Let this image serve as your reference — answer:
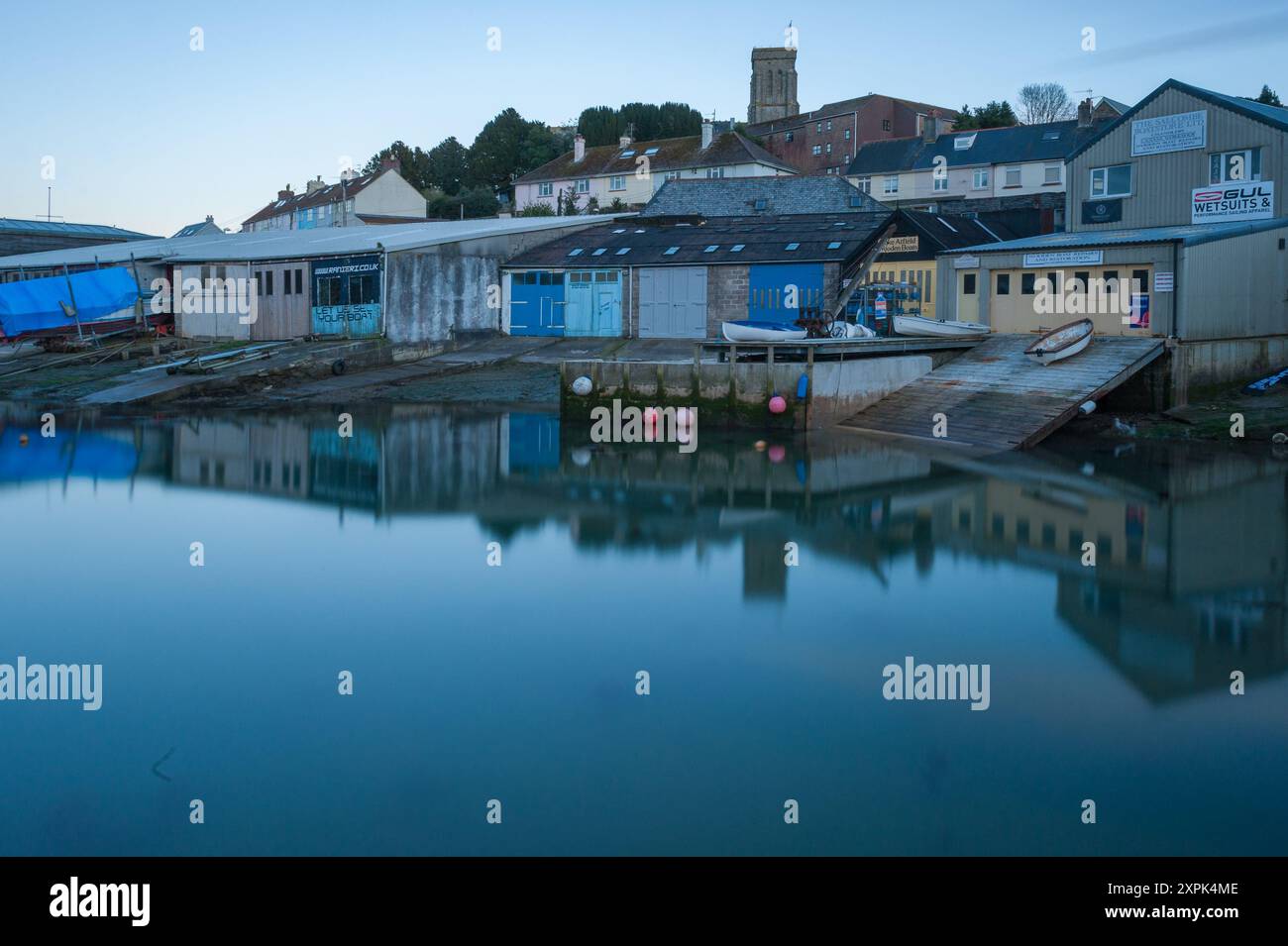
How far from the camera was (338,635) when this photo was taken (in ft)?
38.2

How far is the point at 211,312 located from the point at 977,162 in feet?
113

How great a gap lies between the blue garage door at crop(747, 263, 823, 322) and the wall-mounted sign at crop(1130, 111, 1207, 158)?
8.52 metres

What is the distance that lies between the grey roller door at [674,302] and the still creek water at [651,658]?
15836 mm

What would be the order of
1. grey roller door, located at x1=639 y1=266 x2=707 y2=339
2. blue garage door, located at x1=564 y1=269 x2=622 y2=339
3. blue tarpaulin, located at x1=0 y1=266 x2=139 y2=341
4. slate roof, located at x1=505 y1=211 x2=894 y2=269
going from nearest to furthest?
1. slate roof, located at x1=505 y1=211 x2=894 y2=269
2. grey roller door, located at x1=639 y1=266 x2=707 y2=339
3. blue garage door, located at x1=564 y1=269 x2=622 y2=339
4. blue tarpaulin, located at x1=0 y1=266 x2=139 y2=341

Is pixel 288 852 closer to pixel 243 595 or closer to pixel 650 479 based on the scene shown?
pixel 243 595

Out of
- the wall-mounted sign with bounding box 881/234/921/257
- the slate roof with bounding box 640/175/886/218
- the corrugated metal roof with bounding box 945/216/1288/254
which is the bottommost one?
the corrugated metal roof with bounding box 945/216/1288/254

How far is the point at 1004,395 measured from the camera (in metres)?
24.8

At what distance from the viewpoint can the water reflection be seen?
12.6m

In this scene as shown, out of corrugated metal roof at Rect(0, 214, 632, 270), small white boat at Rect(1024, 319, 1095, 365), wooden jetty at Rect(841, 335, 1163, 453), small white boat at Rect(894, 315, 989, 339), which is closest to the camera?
wooden jetty at Rect(841, 335, 1163, 453)

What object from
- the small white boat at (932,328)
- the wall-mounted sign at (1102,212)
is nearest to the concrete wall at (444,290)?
the small white boat at (932,328)

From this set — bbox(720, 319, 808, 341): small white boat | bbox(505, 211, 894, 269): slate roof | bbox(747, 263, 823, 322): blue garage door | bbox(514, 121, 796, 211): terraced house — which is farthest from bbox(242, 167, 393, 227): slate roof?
bbox(720, 319, 808, 341): small white boat

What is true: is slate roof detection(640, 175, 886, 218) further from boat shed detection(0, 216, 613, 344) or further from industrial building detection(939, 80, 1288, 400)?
industrial building detection(939, 80, 1288, 400)

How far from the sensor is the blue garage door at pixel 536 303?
126 feet
